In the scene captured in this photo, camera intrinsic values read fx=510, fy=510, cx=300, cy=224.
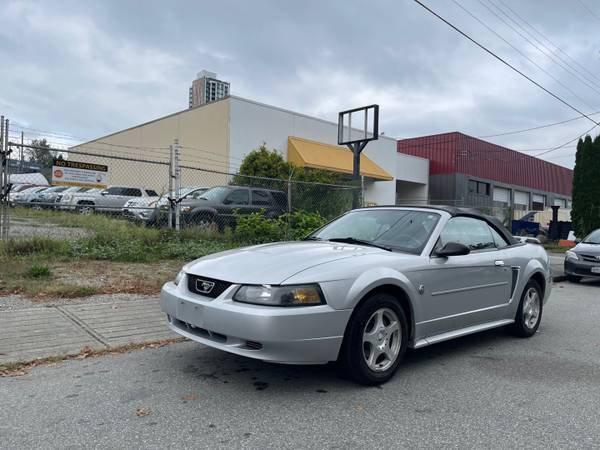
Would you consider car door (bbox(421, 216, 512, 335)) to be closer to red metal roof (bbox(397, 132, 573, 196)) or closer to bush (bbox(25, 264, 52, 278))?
bush (bbox(25, 264, 52, 278))

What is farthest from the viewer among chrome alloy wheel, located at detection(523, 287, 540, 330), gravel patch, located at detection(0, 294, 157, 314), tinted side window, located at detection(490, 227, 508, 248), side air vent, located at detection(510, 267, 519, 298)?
gravel patch, located at detection(0, 294, 157, 314)

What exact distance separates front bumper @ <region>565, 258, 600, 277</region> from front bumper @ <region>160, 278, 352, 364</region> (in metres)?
9.76

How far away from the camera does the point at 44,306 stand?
20.2 ft

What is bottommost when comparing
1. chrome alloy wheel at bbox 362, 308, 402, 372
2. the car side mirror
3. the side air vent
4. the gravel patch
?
the gravel patch

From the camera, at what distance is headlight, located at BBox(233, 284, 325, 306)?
367 cm

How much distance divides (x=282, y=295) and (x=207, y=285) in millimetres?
706

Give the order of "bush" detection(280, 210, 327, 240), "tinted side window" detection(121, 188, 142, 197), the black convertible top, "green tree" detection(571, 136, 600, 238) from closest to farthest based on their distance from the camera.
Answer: the black convertible top, "bush" detection(280, 210, 327, 240), "tinted side window" detection(121, 188, 142, 197), "green tree" detection(571, 136, 600, 238)

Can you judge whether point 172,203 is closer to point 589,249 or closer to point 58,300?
point 58,300

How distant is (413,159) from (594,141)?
1323cm

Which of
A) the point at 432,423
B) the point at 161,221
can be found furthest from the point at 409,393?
the point at 161,221

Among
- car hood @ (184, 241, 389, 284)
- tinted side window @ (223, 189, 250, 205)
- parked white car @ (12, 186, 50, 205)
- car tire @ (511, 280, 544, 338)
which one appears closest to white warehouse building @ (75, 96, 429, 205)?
parked white car @ (12, 186, 50, 205)

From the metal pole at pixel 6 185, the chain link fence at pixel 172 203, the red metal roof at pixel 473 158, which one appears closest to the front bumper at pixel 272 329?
the metal pole at pixel 6 185

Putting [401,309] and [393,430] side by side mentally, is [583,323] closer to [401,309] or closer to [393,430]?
[401,309]


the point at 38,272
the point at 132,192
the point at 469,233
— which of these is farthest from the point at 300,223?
Answer: the point at 132,192
